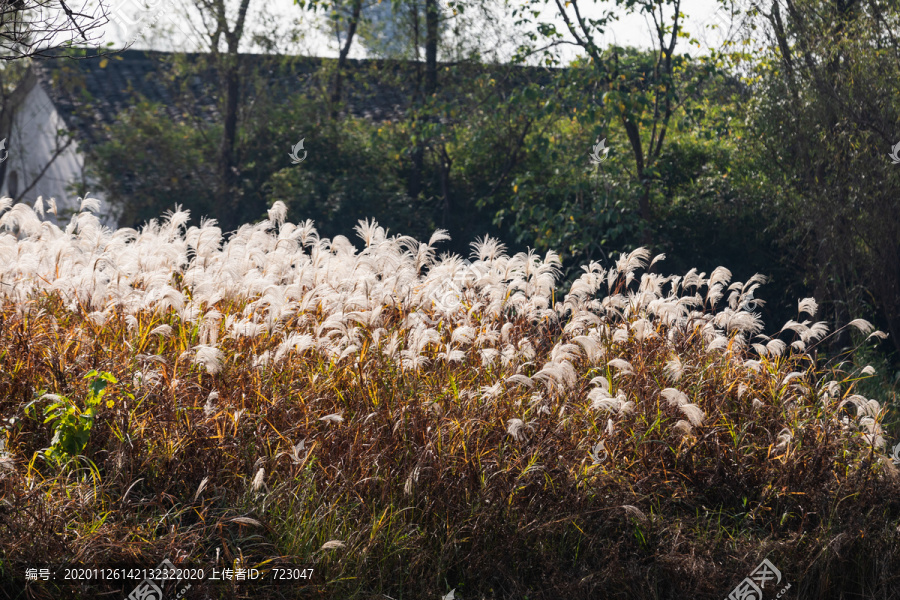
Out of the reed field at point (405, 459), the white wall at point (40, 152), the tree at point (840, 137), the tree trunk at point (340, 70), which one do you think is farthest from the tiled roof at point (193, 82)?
the reed field at point (405, 459)

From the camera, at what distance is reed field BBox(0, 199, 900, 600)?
148 inches

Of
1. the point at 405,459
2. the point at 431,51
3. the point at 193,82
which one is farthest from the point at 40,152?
the point at 405,459

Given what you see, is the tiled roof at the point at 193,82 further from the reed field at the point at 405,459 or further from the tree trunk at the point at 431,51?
the reed field at the point at 405,459

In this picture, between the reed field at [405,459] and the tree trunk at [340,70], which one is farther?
the tree trunk at [340,70]

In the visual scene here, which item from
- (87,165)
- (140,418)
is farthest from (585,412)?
(87,165)

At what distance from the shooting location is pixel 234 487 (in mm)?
4062

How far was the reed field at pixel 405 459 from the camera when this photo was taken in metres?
3.76

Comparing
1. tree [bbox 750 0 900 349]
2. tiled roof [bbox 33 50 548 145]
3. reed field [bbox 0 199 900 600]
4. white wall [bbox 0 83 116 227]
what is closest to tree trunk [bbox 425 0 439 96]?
tiled roof [bbox 33 50 548 145]

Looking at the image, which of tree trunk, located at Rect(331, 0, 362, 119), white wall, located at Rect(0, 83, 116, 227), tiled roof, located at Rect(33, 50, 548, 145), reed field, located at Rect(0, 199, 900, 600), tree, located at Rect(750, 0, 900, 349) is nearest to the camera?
reed field, located at Rect(0, 199, 900, 600)

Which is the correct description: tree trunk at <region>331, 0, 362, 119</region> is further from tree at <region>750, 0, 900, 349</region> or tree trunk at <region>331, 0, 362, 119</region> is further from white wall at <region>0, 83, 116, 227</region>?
tree at <region>750, 0, 900, 349</region>

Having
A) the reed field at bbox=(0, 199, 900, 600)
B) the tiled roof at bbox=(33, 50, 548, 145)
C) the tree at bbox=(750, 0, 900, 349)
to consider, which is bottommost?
the reed field at bbox=(0, 199, 900, 600)

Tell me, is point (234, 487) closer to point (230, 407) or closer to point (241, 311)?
point (230, 407)

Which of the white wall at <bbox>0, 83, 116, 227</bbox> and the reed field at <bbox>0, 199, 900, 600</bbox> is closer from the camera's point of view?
the reed field at <bbox>0, 199, 900, 600</bbox>

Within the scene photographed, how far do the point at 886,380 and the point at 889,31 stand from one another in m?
3.67
